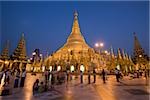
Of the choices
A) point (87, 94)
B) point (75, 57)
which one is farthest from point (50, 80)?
point (75, 57)

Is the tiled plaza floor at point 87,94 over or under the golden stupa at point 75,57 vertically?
under

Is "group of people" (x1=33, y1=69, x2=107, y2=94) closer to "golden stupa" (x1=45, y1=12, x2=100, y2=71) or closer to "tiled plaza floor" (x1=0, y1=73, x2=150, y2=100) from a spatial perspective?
"tiled plaza floor" (x1=0, y1=73, x2=150, y2=100)

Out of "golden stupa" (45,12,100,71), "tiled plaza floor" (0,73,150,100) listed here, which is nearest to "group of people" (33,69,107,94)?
"tiled plaza floor" (0,73,150,100)

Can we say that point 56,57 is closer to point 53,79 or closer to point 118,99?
point 53,79

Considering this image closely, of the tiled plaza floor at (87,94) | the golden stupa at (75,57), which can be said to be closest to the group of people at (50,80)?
the tiled plaza floor at (87,94)

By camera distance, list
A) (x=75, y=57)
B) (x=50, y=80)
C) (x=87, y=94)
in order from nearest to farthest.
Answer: (x=87, y=94)
(x=50, y=80)
(x=75, y=57)

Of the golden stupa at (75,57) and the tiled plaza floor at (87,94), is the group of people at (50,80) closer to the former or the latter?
the tiled plaza floor at (87,94)

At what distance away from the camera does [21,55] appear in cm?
3872

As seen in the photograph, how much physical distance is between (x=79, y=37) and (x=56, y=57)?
1117cm

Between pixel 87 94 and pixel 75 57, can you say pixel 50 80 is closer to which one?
pixel 87 94

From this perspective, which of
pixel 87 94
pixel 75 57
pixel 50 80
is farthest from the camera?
pixel 75 57

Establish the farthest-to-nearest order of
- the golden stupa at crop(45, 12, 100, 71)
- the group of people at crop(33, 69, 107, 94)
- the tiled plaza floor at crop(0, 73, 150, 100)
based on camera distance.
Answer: the golden stupa at crop(45, 12, 100, 71) < the group of people at crop(33, 69, 107, 94) < the tiled plaza floor at crop(0, 73, 150, 100)

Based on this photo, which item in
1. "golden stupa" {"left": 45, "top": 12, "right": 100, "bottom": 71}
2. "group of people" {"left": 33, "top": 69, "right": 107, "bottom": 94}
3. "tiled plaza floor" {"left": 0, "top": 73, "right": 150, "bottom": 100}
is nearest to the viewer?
"tiled plaza floor" {"left": 0, "top": 73, "right": 150, "bottom": 100}

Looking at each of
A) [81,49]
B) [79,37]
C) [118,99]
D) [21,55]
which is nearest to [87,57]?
[81,49]
